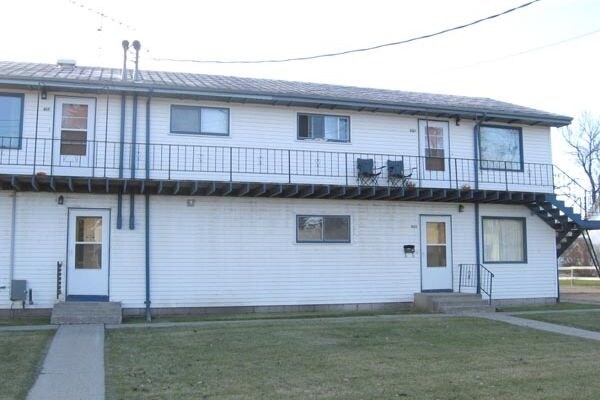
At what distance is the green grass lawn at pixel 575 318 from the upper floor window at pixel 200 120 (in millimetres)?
8926

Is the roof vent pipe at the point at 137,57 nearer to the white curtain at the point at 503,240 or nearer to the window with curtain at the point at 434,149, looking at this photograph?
the window with curtain at the point at 434,149

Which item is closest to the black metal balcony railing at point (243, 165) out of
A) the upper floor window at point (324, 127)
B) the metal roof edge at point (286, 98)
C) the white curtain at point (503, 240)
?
the upper floor window at point (324, 127)

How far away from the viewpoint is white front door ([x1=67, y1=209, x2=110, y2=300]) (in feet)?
49.4

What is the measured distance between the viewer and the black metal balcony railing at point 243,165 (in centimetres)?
1503

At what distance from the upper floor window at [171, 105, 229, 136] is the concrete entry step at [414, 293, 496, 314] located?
690 centimetres

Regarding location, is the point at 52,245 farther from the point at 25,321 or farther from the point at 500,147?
the point at 500,147

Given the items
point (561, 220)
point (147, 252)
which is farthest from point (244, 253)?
point (561, 220)

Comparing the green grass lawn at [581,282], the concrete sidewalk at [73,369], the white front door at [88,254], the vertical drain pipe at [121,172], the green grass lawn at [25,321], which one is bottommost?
the concrete sidewalk at [73,369]

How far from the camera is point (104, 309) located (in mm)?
14125

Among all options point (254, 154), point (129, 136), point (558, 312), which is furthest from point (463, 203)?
point (129, 136)

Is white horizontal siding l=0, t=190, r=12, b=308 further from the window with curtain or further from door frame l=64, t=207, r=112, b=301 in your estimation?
the window with curtain

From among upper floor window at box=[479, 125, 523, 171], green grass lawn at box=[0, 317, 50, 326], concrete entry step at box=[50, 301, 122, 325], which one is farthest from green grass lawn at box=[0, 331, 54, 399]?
upper floor window at box=[479, 125, 523, 171]

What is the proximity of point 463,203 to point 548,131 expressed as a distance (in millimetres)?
4051

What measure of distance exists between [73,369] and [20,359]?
1.15m
